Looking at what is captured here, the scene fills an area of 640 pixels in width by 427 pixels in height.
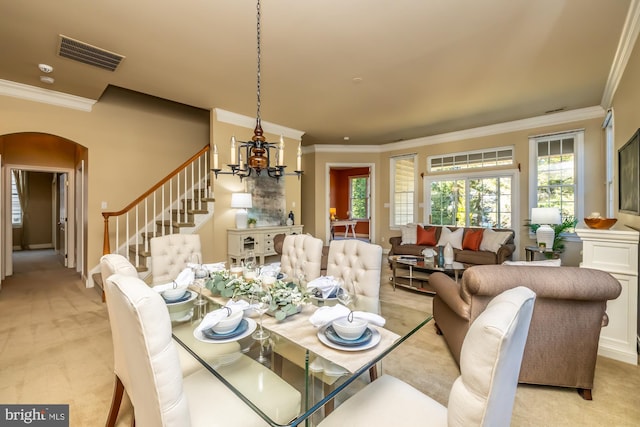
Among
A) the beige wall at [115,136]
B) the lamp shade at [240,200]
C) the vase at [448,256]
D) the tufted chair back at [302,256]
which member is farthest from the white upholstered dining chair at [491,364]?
the beige wall at [115,136]

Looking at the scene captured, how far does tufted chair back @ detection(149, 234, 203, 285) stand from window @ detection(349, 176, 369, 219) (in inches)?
319

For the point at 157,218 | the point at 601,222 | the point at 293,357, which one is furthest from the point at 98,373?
the point at 601,222

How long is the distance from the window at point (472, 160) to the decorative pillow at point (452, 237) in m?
1.55

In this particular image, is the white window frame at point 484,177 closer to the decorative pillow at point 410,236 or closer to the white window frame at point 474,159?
the white window frame at point 474,159

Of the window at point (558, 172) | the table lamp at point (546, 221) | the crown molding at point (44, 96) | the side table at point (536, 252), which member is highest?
the crown molding at point (44, 96)

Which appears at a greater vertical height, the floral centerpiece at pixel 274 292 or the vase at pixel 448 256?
the floral centerpiece at pixel 274 292

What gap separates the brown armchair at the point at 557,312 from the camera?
1826mm

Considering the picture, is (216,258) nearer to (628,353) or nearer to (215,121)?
(215,121)

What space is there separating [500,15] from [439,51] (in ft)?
2.08

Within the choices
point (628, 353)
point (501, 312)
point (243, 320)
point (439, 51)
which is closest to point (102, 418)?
point (243, 320)

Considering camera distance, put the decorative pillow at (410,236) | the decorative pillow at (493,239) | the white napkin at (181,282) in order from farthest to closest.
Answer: the decorative pillow at (410,236), the decorative pillow at (493,239), the white napkin at (181,282)

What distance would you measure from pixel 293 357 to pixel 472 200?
6.01m

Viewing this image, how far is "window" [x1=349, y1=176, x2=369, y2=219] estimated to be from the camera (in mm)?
10391

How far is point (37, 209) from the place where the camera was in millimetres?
8461
